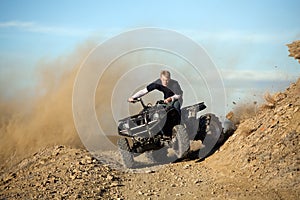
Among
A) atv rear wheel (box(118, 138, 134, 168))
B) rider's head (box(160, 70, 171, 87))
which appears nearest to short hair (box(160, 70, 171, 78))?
rider's head (box(160, 70, 171, 87))

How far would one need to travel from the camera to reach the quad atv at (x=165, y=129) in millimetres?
10070

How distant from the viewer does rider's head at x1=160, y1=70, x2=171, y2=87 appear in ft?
33.5

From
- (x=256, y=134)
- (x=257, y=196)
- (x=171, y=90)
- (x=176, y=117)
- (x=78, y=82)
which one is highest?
(x=78, y=82)

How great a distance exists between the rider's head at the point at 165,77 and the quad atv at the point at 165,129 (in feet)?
1.64

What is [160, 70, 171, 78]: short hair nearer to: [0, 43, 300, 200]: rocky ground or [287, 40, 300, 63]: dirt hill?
[0, 43, 300, 200]: rocky ground

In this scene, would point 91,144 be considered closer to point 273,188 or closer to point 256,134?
point 256,134

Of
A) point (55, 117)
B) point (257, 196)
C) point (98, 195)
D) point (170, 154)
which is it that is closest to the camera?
point (257, 196)

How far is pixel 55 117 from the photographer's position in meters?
17.9

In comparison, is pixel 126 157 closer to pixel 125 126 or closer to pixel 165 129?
pixel 125 126

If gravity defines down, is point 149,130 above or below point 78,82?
below

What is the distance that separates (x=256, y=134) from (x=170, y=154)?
9.48 feet

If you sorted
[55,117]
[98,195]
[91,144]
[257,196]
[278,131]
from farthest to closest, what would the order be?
[55,117]
[91,144]
[278,131]
[98,195]
[257,196]

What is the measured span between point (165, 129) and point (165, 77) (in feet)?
4.42

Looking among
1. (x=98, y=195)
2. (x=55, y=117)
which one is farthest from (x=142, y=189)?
(x=55, y=117)
